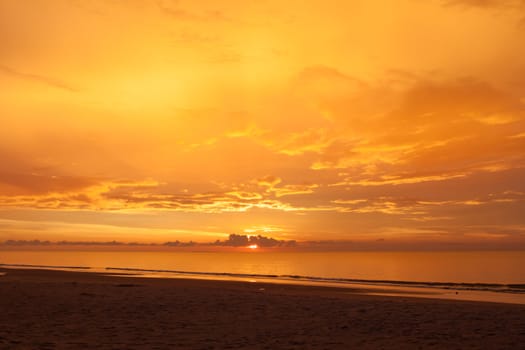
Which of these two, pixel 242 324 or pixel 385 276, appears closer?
pixel 242 324

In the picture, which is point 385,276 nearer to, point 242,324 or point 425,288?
point 425,288

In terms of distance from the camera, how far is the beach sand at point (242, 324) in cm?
1341

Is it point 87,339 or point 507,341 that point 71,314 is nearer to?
point 87,339

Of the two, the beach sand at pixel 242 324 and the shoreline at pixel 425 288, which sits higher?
the beach sand at pixel 242 324

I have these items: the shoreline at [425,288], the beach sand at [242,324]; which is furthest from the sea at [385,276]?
the beach sand at [242,324]

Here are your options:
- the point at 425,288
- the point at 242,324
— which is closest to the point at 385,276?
the point at 425,288

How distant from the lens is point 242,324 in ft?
55.7

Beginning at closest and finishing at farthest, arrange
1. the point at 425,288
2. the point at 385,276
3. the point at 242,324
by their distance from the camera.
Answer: the point at 242,324 < the point at 425,288 < the point at 385,276

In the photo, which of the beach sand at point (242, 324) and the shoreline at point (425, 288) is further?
the shoreline at point (425, 288)

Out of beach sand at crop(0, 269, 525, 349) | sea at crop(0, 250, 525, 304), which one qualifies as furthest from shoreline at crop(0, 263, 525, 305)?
beach sand at crop(0, 269, 525, 349)

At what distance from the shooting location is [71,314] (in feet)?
61.0

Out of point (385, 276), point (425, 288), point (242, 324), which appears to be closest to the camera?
point (242, 324)

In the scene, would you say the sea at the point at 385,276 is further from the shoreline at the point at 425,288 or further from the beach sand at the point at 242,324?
the beach sand at the point at 242,324

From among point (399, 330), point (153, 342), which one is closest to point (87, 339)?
point (153, 342)
